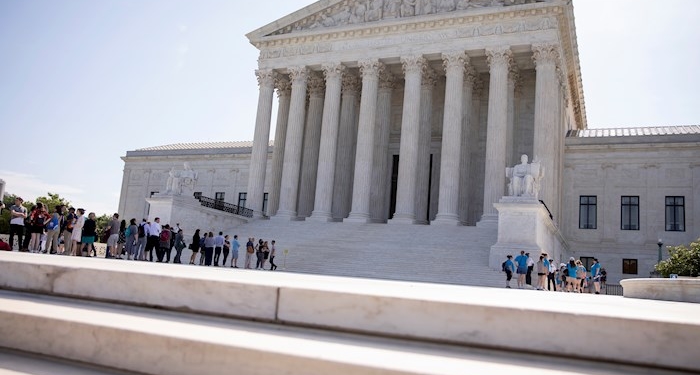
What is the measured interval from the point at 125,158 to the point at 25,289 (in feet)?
180

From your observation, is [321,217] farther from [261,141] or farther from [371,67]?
[371,67]

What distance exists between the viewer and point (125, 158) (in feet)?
184

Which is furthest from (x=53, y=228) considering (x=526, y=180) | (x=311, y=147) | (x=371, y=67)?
(x=311, y=147)

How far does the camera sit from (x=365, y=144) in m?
35.1

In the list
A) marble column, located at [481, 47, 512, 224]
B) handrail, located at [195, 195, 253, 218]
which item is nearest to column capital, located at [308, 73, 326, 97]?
handrail, located at [195, 195, 253, 218]

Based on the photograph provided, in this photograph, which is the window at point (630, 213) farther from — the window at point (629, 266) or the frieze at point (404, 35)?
the frieze at point (404, 35)

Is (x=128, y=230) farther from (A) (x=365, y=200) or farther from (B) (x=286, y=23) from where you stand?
(B) (x=286, y=23)

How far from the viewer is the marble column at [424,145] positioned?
35.8 metres

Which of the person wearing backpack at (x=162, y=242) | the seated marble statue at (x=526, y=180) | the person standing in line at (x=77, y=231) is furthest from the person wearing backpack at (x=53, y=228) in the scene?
the seated marble statue at (x=526, y=180)

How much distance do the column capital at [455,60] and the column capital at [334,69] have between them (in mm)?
7066

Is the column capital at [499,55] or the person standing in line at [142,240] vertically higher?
the column capital at [499,55]

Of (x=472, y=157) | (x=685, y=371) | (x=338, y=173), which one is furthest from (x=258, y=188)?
(x=685, y=371)

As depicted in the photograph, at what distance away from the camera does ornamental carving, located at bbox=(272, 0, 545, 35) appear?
111ft

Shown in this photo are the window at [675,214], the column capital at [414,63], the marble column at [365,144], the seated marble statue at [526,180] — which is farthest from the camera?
the window at [675,214]
